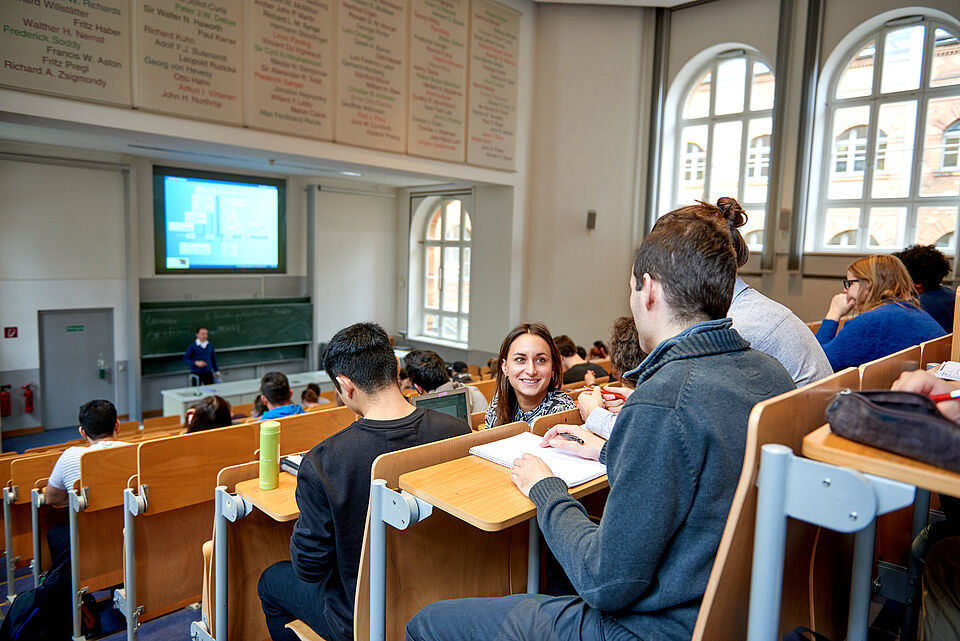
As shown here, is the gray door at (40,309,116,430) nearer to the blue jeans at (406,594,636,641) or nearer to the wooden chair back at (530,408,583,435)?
the wooden chair back at (530,408,583,435)

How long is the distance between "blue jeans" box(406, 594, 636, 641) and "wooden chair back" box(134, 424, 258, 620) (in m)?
1.63

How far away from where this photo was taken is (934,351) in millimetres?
2162

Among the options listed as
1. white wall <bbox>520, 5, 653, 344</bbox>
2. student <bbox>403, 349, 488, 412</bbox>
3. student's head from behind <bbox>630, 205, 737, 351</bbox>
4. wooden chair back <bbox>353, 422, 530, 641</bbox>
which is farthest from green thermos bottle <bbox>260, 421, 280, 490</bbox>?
white wall <bbox>520, 5, 653, 344</bbox>

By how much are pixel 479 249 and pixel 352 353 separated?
626 centimetres

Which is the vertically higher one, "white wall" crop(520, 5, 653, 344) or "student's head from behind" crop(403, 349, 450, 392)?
"white wall" crop(520, 5, 653, 344)

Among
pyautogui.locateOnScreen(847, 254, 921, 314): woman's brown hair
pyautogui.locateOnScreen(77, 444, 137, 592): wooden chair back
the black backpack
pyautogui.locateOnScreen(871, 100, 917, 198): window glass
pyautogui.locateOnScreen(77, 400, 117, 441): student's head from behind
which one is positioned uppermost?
pyautogui.locateOnScreen(871, 100, 917, 198): window glass

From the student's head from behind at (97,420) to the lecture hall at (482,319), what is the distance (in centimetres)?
3

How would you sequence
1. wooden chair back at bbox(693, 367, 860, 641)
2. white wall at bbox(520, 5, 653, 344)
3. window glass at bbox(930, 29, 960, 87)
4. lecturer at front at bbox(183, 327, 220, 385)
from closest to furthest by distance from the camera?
wooden chair back at bbox(693, 367, 860, 641) < window glass at bbox(930, 29, 960, 87) < white wall at bbox(520, 5, 653, 344) < lecturer at front at bbox(183, 327, 220, 385)

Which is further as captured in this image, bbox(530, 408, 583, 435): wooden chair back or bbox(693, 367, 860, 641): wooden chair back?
bbox(530, 408, 583, 435): wooden chair back

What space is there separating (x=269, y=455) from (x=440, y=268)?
8.54 meters

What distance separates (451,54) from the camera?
667 cm

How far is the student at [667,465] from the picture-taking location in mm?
995

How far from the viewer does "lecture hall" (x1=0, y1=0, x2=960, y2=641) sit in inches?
41.4

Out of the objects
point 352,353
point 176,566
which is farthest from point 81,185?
point 352,353
